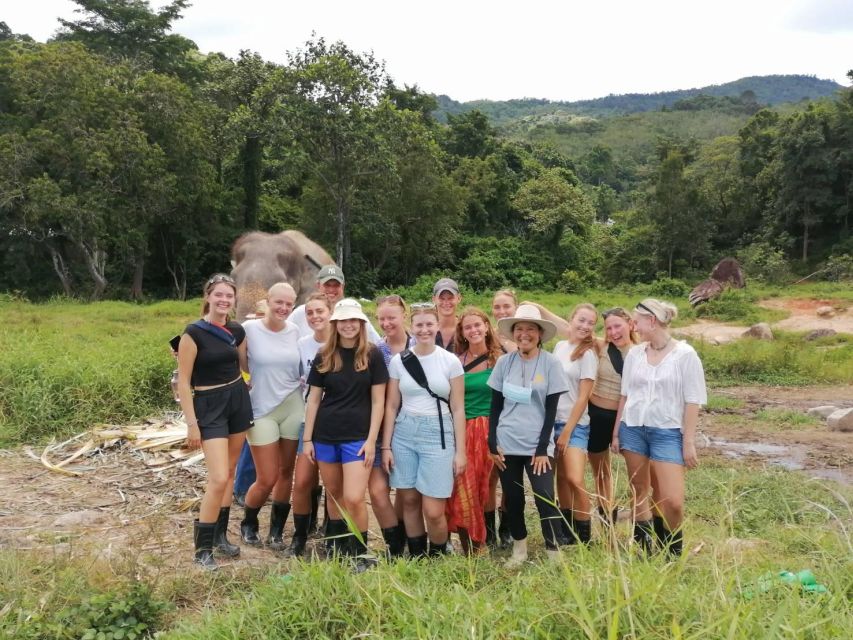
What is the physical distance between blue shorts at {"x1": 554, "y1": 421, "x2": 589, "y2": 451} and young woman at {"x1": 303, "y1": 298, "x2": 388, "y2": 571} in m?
1.05

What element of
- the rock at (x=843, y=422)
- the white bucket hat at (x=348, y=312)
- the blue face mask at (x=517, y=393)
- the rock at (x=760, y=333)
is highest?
the white bucket hat at (x=348, y=312)

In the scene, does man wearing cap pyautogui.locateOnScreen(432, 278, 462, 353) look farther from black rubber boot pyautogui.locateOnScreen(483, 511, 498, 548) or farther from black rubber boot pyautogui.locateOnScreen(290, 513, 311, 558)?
black rubber boot pyautogui.locateOnScreen(290, 513, 311, 558)

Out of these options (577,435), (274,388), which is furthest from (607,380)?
(274,388)

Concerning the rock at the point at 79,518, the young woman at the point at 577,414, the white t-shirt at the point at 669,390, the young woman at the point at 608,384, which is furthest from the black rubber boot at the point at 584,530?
the rock at the point at 79,518

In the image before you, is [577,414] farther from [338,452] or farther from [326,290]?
[326,290]

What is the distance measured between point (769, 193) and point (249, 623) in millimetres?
33817

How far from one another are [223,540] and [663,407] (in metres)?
2.63

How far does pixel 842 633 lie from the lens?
2105mm

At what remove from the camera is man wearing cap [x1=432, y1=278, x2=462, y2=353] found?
4168 millimetres

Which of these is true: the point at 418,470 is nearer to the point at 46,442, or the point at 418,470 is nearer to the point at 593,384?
the point at 593,384

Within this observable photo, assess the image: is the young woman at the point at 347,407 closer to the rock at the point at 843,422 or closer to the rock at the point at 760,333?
the rock at the point at 843,422

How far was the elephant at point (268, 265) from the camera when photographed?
5.81 m

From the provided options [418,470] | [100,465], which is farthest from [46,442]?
[418,470]

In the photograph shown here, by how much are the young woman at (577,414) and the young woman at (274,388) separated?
1.56m
